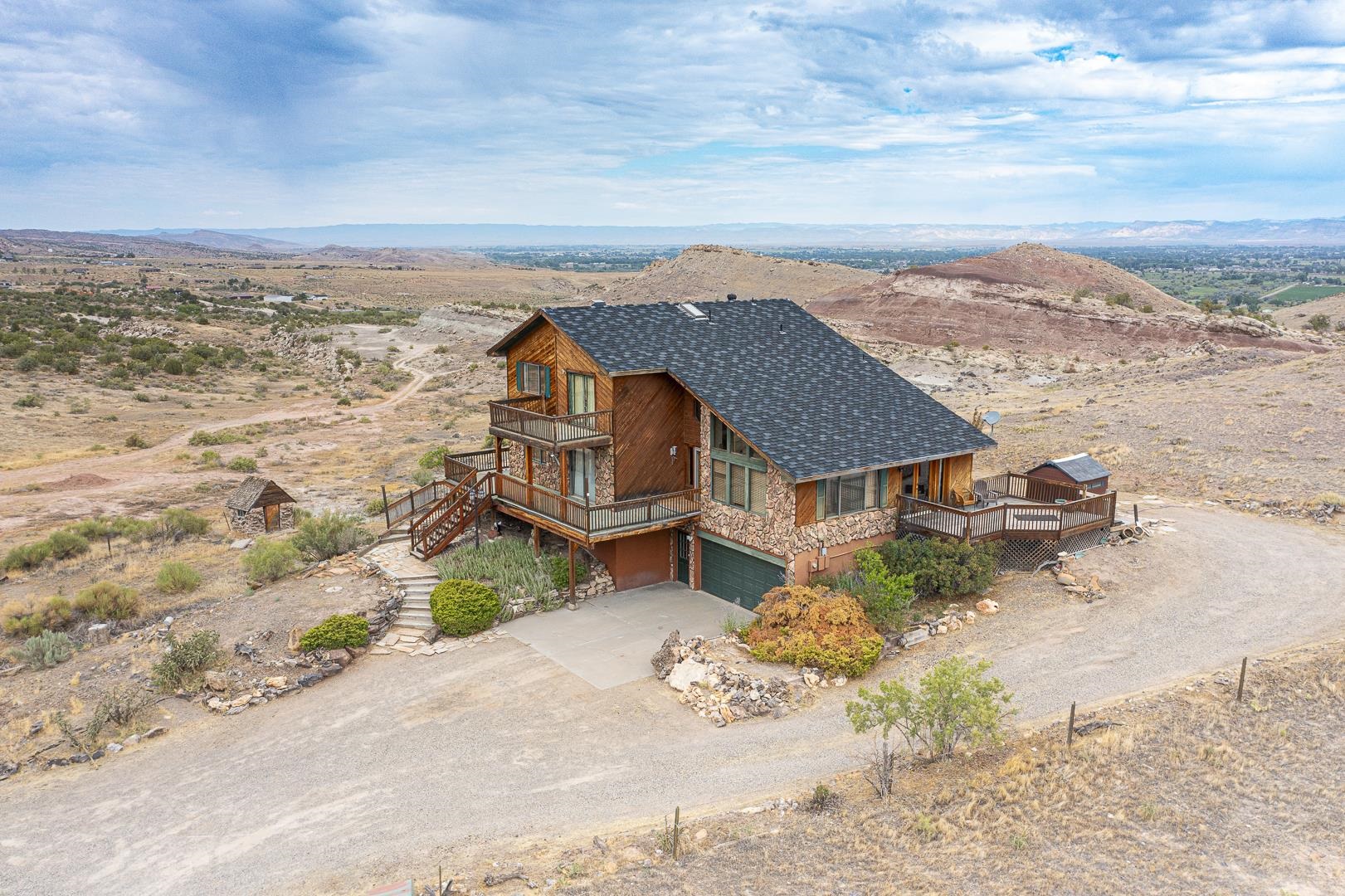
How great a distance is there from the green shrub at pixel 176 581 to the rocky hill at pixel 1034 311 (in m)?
63.8

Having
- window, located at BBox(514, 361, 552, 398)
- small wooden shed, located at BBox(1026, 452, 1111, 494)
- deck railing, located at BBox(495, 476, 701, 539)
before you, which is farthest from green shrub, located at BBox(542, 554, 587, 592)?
small wooden shed, located at BBox(1026, 452, 1111, 494)

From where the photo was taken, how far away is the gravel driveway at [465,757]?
13484mm

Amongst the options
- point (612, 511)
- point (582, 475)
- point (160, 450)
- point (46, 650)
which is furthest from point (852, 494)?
point (160, 450)

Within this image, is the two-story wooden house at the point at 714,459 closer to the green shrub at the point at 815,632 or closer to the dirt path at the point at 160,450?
the green shrub at the point at 815,632

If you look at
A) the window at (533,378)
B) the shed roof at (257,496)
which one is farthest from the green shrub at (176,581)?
the window at (533,378)

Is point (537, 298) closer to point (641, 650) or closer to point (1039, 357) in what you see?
point (1039, 357)

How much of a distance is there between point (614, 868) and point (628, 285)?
123597mm

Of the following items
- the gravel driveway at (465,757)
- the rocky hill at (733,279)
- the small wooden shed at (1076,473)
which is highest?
the rocky hill at (733,279)

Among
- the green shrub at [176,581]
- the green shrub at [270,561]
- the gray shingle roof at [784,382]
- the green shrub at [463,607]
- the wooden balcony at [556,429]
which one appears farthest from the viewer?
the green shrub at [270,561]

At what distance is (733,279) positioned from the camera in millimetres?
122188

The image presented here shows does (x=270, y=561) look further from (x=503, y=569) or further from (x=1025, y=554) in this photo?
(x=1025, y=554)

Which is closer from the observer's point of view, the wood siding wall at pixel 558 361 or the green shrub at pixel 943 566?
the green shrub at pixel 943 566

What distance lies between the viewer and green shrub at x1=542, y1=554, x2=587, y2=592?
23.5 m

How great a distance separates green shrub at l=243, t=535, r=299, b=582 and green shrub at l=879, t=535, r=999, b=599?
1603 centimetres
